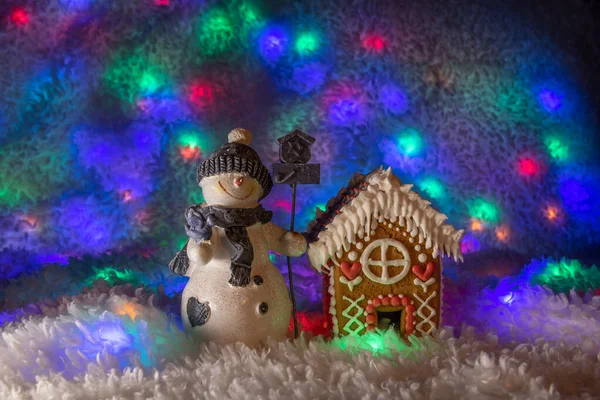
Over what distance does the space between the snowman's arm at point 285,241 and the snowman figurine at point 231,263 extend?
0.03m

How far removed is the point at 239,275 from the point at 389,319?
0.97 feet

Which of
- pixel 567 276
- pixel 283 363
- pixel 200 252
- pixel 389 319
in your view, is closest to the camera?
pixel 283 363

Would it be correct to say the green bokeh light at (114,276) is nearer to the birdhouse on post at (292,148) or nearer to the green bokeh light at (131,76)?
the green bokeh light at (131,76)

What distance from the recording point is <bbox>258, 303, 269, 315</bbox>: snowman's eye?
0.97 m

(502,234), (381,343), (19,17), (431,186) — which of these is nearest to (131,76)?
(19,17)

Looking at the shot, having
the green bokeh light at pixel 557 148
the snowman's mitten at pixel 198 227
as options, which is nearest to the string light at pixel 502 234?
the green bokeh light at pixel 557 148

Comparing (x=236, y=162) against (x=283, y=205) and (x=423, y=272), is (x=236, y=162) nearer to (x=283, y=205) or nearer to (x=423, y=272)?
(x=423, y=272)

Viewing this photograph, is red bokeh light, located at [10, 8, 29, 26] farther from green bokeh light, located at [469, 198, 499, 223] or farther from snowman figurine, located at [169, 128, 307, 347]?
green bokeh light, located at [469, 198, 499, 223]

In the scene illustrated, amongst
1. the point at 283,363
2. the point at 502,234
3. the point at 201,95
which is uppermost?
the point at 201,95

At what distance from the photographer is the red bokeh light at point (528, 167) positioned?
1.54 metres

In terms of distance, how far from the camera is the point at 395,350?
2.88ft

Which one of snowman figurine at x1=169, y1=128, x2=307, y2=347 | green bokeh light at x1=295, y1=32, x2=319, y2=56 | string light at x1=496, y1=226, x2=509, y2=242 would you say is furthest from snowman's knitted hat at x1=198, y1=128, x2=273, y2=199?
string light at x1=496, y1=226, x2=509, y2=242

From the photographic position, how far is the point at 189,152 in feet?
4.96

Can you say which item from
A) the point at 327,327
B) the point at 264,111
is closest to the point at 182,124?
the point at 264,111
